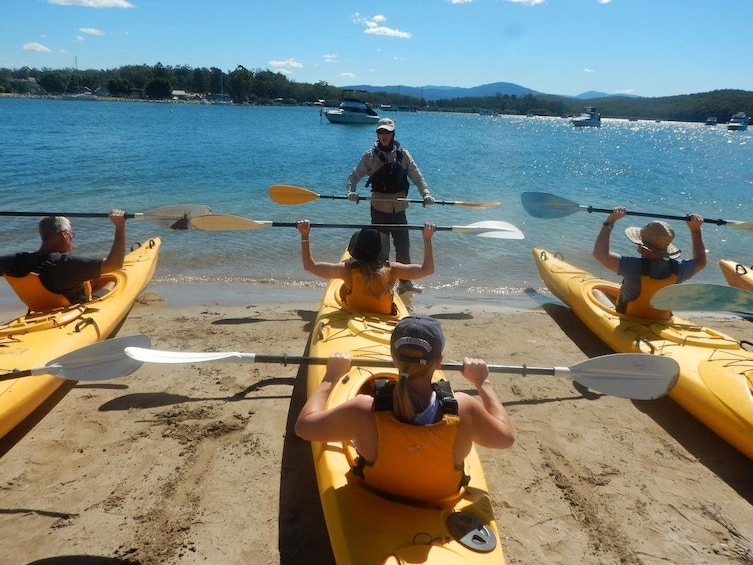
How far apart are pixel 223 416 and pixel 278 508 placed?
1.07 meters

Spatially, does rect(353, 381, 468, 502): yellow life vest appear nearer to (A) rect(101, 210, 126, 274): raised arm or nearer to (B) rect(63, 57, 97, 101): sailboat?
(A) rect(101, 210, 126, 274): raised arm

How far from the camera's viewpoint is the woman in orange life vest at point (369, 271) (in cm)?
404

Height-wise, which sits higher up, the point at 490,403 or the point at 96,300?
the point at 490,403

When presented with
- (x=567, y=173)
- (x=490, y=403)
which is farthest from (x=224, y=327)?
(x=567, y=173)

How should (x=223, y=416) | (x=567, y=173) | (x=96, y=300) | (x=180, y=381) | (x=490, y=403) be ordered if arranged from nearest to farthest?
(x=490, y=403), (x=223, y=416), (x=180, y=381), (x=96, y=300), (x=567, y=173)

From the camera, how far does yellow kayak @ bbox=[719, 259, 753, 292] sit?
21.2 ft

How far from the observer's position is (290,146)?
29.7 meters

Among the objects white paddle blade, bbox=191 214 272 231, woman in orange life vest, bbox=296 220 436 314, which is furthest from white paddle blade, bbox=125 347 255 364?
white paddle blade, bbox=191 214 272 231

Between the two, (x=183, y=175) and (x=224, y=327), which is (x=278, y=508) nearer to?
(x=224, y=327)

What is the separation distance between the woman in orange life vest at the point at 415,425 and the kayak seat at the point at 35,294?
3.36 meters

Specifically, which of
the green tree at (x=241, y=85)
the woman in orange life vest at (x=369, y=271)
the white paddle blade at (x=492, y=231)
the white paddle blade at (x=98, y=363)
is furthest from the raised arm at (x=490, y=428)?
the green tree at (x=241, y=85)

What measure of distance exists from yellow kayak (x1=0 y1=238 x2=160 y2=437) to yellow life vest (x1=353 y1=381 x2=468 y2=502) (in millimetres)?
2487

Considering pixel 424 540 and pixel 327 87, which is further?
pixel 327 87

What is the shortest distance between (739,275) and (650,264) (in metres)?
3.01
